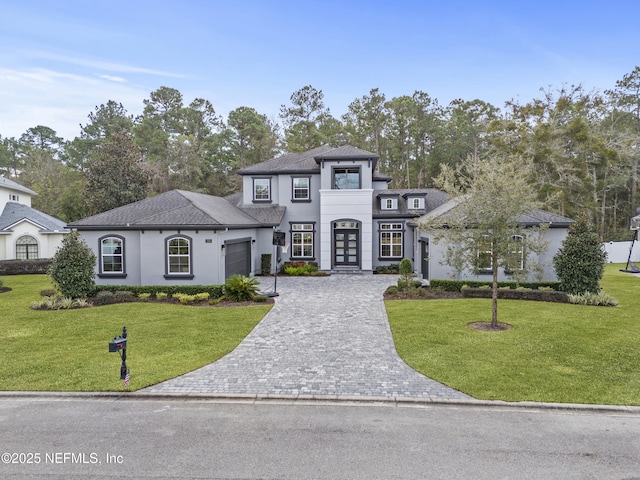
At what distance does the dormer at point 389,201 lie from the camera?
2392 cm

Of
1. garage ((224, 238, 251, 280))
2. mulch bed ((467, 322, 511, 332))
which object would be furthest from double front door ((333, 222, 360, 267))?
mulch bed ((467, 322, 511, 332))

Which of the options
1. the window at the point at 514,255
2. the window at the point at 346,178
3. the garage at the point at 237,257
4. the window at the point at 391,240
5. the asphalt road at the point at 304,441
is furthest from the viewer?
the window at the point at 391,240

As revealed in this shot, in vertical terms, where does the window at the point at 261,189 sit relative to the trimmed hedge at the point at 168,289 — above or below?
above

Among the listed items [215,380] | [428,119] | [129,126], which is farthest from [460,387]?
[129,126]

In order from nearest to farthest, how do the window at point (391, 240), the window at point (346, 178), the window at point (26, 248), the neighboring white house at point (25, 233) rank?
1. the window at point (346, 178)
2. the window at point (391, 240)
3. the neighboring white house at point (25, 233)
4. the window at point (26, 248)

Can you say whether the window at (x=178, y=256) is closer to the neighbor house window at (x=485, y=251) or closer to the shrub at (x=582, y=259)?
the neighbor house window at (x=485, y=251)

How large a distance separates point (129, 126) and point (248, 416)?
51.5 m

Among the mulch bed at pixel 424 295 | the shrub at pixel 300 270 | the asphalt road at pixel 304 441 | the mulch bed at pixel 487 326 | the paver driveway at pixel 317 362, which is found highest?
the shrub at pixel 300 270

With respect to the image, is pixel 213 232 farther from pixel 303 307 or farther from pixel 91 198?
pixel 91 198

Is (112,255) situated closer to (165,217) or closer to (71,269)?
(71,269)

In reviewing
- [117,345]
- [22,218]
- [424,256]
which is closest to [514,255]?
[424,256]

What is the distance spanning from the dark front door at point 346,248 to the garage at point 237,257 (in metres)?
5.75

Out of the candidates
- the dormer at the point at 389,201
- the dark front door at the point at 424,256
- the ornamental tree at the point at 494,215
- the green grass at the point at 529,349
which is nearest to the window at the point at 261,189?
the dormer at the point at 389,201

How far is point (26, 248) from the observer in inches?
1040
